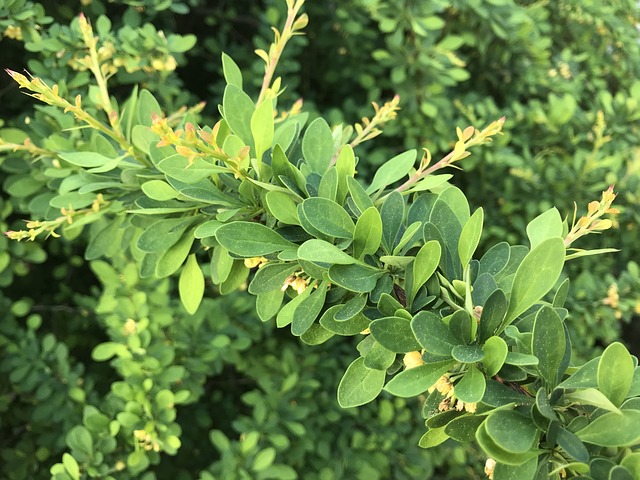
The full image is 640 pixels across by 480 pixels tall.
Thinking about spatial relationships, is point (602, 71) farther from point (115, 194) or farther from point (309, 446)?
point (115, 194)

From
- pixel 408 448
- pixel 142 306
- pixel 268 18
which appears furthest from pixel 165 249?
pixel 408 448

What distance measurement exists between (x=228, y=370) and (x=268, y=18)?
1261 millimetres

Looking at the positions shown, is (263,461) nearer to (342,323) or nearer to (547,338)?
(342,323)

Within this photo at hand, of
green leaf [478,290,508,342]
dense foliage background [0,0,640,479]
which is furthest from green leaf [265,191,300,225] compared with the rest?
dense foliage background [0,0,640,479]

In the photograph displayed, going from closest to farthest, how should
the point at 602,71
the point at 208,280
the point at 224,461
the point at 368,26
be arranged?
the point at 224,461 → the point at 208,280 → the point at 368,26 → the point at 602,71

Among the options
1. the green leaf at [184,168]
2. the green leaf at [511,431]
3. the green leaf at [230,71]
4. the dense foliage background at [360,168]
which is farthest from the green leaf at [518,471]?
the dense foliage background at [360,168]

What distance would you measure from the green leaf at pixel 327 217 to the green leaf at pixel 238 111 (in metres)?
0.16

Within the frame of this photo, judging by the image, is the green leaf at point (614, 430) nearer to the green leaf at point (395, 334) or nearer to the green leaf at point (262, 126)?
the green leaf at point (395, 334)

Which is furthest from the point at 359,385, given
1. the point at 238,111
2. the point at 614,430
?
the point at 238,111

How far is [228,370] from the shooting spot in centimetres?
205

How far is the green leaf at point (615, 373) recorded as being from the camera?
18.6 inches

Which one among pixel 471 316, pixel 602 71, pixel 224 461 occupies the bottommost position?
pixel 224 461

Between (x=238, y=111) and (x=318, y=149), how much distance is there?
0.39ft

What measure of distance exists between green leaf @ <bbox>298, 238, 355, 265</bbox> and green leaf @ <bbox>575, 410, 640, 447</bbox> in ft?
0.90
